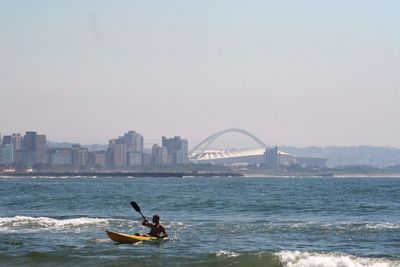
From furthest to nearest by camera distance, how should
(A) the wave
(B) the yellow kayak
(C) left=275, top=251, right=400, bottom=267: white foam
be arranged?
(A) the wave, (B) the yellow kayak, (C) left=275, top=251, right=400, bottom=267: white foam

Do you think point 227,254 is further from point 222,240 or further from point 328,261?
point 222,240

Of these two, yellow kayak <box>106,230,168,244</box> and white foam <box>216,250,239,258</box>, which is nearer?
white foam <box>216,250,239,258</box>

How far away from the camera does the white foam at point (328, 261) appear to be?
2717cm

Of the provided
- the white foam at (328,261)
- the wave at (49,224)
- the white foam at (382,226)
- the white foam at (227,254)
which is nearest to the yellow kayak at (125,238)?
the white foam at (227,254)

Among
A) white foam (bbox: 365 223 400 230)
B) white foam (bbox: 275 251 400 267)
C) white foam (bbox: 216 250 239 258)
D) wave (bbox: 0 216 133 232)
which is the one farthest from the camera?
wave (bbox: 0 216 133 232)

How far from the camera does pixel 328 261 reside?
2747 cm

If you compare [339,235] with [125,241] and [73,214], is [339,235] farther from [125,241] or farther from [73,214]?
[73,214]

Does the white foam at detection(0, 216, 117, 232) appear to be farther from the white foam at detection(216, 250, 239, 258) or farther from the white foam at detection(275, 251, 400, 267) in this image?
the white foam at detection(275, 251, 400, 267)

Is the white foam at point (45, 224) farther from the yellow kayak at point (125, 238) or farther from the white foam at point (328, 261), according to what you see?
the white foam at point (328, 261)

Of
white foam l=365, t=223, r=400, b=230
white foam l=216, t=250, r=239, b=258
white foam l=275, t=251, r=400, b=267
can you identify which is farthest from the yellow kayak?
white foam l=365, t=223, r=400, b=230

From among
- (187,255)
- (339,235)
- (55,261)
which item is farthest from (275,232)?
(55,261)

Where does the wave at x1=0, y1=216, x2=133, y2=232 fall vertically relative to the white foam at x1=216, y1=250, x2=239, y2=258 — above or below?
above

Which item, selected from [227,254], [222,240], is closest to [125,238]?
[222,240]

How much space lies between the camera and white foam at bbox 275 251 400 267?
27172mm
